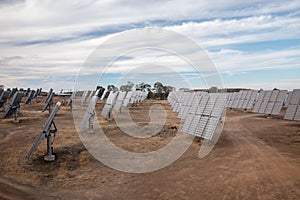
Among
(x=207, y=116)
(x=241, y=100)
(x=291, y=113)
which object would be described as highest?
(x=241, y=100)

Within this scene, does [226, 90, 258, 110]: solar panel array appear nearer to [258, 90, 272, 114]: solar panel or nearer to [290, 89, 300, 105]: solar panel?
[258, 90, 272, 114]: solar panel

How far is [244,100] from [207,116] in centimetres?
1992

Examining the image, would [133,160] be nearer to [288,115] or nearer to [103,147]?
[103,147]

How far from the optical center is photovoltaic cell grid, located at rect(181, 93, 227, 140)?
37.5 feet

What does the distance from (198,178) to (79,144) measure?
608 centimetres

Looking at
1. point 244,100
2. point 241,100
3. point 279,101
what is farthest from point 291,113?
point 241,100

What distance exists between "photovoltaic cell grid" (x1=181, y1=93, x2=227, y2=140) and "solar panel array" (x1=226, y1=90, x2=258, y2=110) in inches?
671

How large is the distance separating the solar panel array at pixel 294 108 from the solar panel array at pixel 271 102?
3.06 meters

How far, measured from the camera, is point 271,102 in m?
23.1

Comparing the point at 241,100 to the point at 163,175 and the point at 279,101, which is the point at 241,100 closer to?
the point at 279,101

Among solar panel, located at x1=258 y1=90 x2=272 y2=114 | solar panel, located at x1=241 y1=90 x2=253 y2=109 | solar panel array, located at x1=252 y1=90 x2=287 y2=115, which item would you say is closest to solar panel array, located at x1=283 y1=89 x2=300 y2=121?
solar panel array, located at x1=252 y1=90 x2=287 y2=115

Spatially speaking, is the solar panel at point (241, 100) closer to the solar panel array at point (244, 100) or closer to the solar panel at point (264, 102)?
the solar panel array at point (244, 100)

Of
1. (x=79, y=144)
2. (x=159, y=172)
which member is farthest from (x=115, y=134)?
(x=159, y=172)

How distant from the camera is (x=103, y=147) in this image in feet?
36.8
